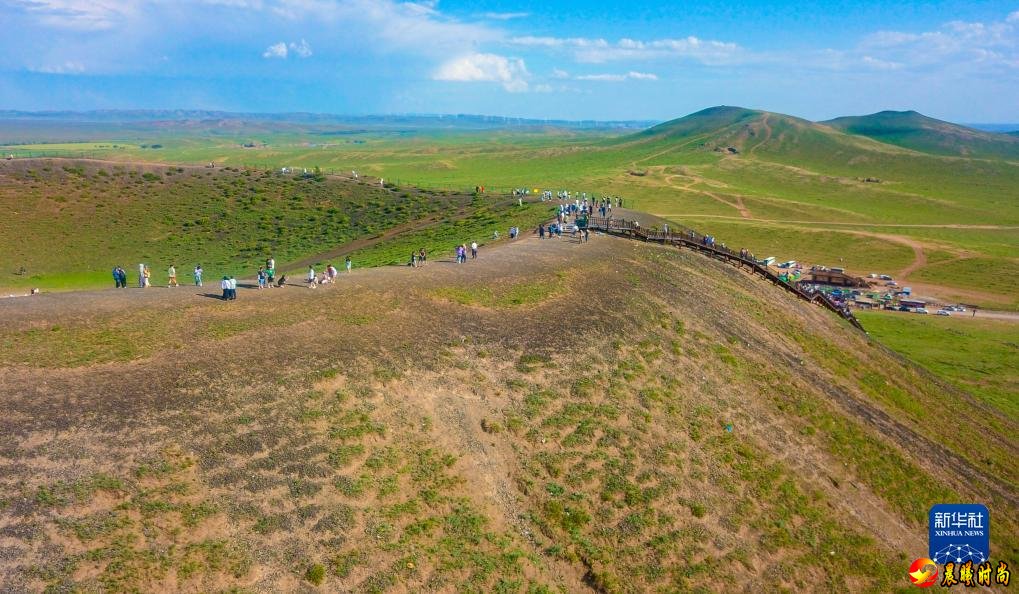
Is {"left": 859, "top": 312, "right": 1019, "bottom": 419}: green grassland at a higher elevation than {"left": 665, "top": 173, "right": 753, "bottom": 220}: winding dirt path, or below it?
below

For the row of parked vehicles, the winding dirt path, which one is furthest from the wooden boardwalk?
the winding dirt path

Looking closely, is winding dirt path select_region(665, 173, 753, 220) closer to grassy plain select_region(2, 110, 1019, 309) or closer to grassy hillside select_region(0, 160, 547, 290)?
grassy plain select_region(2, 110, 1019, 309)

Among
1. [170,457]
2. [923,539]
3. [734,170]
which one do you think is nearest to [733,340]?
[923,539]

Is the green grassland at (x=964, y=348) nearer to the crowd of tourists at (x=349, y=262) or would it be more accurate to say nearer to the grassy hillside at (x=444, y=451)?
the grassy hillside at (x=444, y=451)

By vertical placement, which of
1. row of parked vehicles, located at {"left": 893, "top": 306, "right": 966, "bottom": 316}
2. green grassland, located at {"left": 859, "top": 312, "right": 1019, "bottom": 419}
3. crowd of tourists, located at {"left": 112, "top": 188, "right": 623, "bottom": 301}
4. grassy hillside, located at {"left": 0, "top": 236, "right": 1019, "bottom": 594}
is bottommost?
green grassland, located at {"left": 859, "top": 312, "right": 1019, "bottom": 419}

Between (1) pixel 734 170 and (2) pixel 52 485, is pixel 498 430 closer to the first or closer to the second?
(2) pixel 52 485

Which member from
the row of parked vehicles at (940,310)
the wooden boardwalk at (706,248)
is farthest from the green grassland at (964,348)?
the wooden boardwalk at (706,248)

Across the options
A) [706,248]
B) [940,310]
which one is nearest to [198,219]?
[706,248]

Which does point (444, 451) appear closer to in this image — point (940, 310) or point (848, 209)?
point (940, 310)
